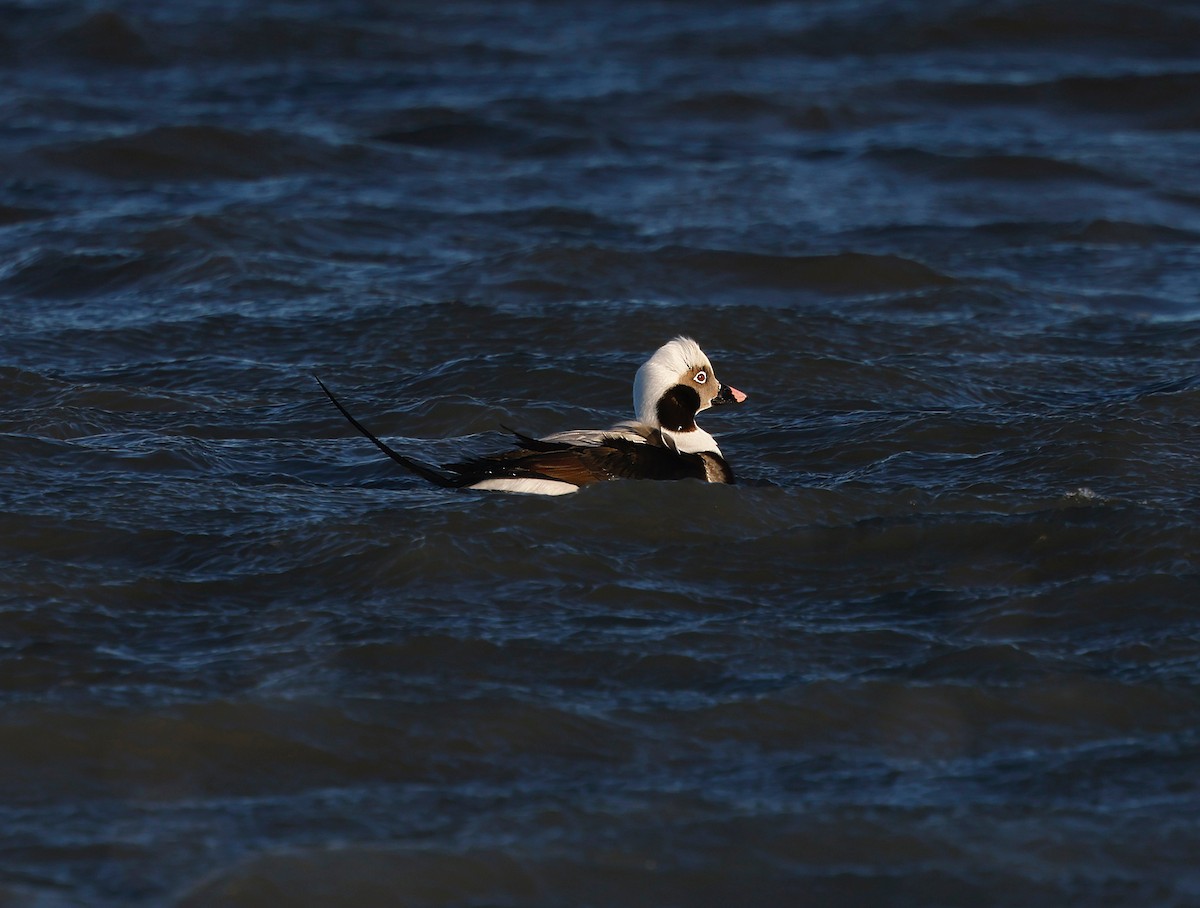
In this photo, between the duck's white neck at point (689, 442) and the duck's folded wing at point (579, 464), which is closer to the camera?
the duck's folded wing at point (579, 464)

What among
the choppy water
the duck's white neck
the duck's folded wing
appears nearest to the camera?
the choppy water

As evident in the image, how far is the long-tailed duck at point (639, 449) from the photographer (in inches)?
240

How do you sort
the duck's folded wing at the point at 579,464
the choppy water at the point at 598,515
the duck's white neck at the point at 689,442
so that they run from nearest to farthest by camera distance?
the choppy water at the point at 598,515, the duck's folded wing at the point at 579,464, the duck's white neck at the point at 689,442

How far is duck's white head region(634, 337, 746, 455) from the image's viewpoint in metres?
6.62

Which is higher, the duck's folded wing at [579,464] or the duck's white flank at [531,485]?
the duck's folded wing at [579,464]

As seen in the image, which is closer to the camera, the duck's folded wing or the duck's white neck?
the duck's folded wing

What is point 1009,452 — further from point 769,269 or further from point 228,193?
point 228,193

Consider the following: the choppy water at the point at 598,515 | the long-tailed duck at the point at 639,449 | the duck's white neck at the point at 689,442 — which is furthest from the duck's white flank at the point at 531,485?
the duck's white neck at the point at 689,442

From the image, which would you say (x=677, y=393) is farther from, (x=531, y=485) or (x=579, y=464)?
(x=531, y=485)

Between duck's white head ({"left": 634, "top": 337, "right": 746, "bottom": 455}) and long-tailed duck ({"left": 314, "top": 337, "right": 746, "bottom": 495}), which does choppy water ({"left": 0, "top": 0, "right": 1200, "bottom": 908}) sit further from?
duck's white head ({"left": 634, "top": 337, "right": 746, "bottom": 455})

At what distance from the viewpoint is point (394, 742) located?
4523 mm

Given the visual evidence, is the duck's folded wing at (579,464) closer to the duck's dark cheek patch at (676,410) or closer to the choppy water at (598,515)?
the choppy water at (598,515)

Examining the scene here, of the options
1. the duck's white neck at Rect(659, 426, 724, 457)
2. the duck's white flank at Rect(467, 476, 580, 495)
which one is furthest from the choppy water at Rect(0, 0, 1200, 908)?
the duck's white neck at Rect(659, 426, 724, 457)

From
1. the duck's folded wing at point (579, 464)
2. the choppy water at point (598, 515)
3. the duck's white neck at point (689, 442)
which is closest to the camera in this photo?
the choppy water at point (598, 515)
